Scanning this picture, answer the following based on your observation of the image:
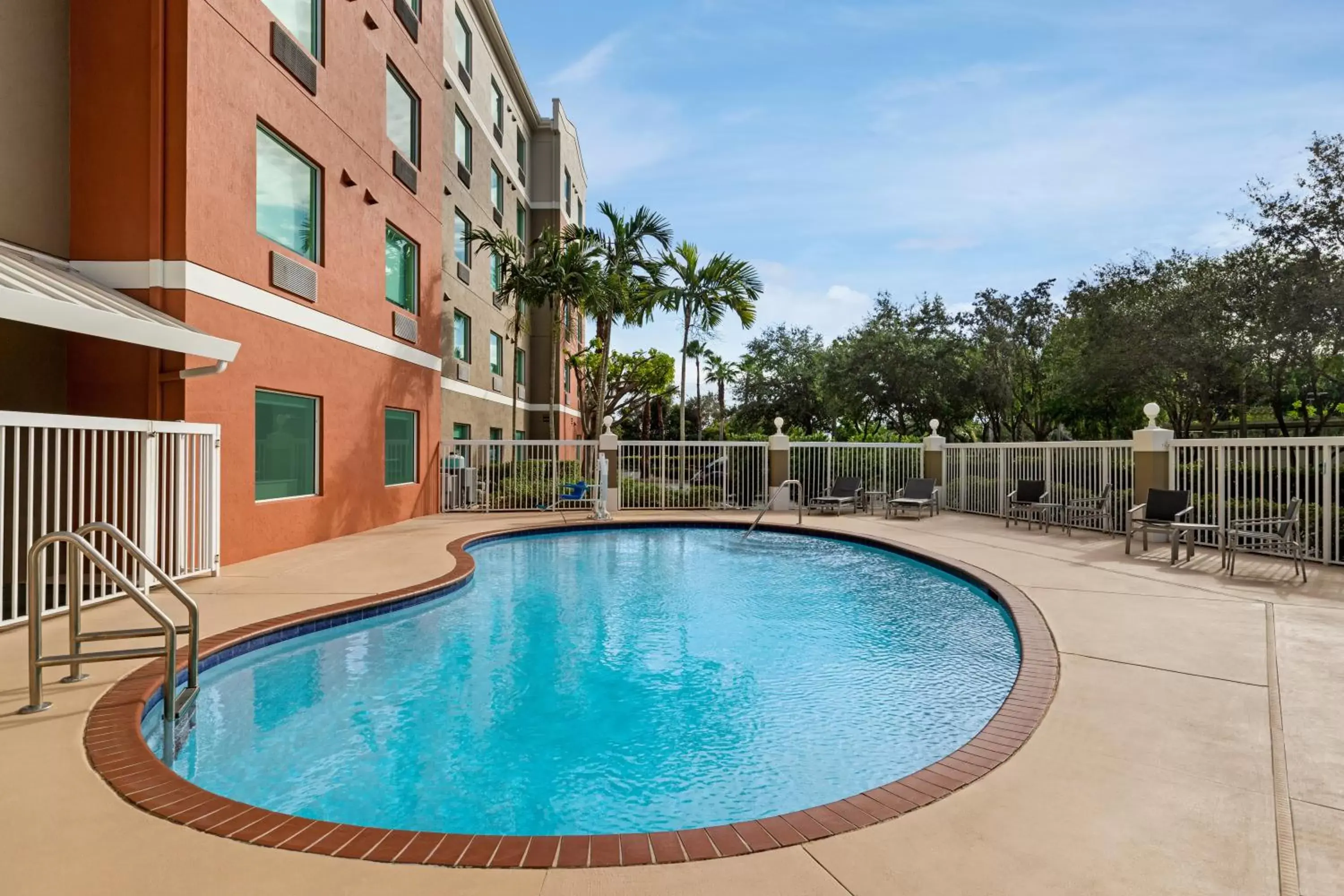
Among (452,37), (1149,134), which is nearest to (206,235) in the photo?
(452,37)

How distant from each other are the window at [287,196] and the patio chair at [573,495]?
6215 mm

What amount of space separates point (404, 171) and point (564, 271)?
15.7ft

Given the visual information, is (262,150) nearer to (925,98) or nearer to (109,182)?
(109,182)

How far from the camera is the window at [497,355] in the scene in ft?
67.1

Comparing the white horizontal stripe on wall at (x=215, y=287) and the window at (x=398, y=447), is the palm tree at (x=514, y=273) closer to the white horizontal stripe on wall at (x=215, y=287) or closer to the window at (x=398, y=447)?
the window at (x=398, y=447)

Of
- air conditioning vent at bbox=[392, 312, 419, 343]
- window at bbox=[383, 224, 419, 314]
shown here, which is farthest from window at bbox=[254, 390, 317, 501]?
window at bbox=[383, 224, 419, 314]

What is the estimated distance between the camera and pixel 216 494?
7.05m

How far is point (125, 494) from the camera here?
585 cm

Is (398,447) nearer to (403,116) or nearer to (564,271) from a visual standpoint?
(403,116)

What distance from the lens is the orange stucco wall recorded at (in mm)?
7082

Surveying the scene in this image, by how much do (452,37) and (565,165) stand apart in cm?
966

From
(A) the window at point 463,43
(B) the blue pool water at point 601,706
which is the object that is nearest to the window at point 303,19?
(B) the blue pool water at point 601,706

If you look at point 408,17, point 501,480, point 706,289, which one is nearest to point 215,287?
point 408,17

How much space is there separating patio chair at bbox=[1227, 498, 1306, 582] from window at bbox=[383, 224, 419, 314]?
12339 millimetres
